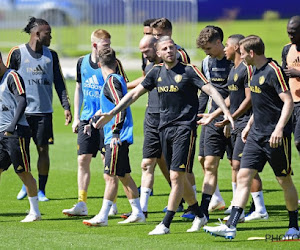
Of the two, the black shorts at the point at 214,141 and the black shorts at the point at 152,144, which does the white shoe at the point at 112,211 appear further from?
the black shorts at the point at 214,141

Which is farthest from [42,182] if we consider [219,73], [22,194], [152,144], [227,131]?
[219,73]

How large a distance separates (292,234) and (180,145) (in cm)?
162

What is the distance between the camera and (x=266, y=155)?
9.24m

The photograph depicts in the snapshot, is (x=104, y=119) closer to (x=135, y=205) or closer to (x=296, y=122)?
(x=135, y=205)

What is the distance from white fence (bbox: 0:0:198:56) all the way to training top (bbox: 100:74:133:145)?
23598 mm

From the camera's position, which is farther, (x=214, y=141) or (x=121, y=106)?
(x=214, y=141)

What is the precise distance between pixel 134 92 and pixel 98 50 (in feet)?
3.61

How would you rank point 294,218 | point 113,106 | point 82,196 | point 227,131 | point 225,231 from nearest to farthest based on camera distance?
point 225,231 < point 294,218 < point 113,106 < point 227,131 < point 82,196

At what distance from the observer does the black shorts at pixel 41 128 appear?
1257 cm

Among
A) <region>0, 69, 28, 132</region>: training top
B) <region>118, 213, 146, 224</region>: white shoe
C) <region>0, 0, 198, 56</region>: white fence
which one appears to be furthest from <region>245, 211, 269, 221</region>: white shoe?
<region>0, 0, 198, 56</region>: white fence

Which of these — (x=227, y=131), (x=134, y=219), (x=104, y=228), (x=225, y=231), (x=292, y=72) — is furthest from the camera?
(x=292, y=72)

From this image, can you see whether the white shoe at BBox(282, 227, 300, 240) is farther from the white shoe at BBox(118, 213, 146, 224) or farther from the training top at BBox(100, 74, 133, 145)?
the training top at BBox(100, 74, 133, 145)

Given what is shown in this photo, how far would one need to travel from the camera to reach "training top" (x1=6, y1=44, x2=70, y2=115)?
40.9 ft

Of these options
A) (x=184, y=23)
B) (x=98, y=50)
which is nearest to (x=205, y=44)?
(x=98, y=50)
